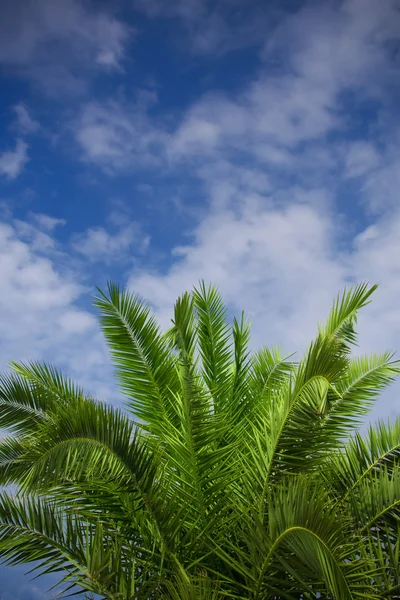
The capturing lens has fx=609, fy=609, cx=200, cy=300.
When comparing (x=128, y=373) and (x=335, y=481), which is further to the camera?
(x=128, y=373)

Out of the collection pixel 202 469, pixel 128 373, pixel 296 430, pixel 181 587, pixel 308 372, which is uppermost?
pixel 128 373

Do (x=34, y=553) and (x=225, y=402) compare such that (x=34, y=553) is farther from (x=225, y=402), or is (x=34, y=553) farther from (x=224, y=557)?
(x=225, y=402)

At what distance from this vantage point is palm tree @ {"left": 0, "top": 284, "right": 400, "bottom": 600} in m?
5.16

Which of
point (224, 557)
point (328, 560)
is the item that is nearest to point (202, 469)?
point (224, 557)

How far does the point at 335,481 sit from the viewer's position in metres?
7.68

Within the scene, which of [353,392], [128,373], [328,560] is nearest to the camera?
[328,560]

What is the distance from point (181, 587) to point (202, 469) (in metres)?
1.49

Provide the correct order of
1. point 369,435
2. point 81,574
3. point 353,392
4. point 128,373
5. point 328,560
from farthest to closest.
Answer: point 353,392 < point 128,373 < point 369,435 < point 81,574 < point 328,560

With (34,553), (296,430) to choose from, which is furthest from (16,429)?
(296,430)

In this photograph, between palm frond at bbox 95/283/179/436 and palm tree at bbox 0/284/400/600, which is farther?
palm frond at bbox 95/283/179/436

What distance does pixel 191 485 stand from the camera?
6383mm

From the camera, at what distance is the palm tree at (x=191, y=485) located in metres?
5.16

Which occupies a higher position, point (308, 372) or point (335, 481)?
point (308, 372)

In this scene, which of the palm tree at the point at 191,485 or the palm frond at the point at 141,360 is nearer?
the palm tree at the point at 191,485
